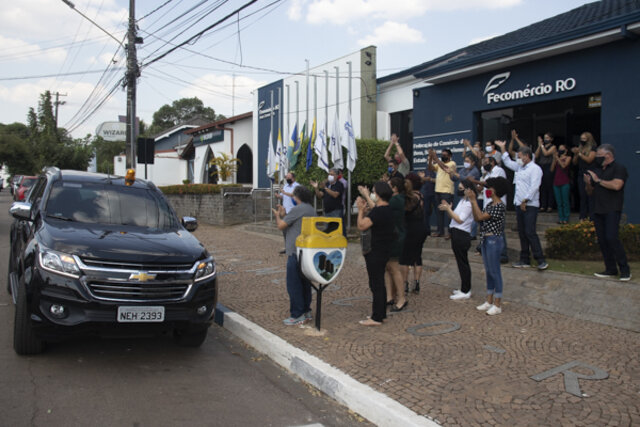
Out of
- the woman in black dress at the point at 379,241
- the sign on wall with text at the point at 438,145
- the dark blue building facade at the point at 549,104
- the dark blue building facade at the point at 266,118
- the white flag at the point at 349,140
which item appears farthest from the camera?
the dark blue building facade at the point at 266,118

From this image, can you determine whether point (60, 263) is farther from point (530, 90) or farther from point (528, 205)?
point (530, 90)

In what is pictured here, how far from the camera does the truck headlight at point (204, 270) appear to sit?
495cm

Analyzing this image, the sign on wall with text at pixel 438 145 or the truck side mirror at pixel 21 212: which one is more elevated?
the sign on wall with text at pixel 438 145

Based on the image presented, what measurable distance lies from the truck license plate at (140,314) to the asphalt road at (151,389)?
0.52 metres

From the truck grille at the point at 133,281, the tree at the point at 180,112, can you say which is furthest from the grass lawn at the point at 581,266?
the tree at the point at 180,112

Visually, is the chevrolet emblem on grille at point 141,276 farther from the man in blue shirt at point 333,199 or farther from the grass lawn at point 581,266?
the man in blue shirt at point 333,199

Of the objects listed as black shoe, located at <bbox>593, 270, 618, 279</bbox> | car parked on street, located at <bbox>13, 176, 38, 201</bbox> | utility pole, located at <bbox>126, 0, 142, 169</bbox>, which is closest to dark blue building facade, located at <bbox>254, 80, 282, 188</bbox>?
utility pole, located at <bbox>126, 0, 142, 169</bbox>

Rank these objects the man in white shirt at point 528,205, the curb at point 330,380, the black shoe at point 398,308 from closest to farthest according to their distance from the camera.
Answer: the curb at point 330,380 < the black shoe at point 398,308 < the man in white shirt at point 528,205

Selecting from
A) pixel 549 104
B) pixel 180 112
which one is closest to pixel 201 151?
pixel 549 104

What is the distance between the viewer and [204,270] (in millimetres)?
5047

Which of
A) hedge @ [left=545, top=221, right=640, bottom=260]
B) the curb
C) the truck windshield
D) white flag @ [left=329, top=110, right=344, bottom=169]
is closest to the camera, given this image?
the curb

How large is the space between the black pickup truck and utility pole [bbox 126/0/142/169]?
12599mm

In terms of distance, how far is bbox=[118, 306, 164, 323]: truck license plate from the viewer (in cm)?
444

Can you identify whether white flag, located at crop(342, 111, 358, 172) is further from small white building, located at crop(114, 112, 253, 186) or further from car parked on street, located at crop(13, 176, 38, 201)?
small white building, located at crop(114, 112, 253, 186)
